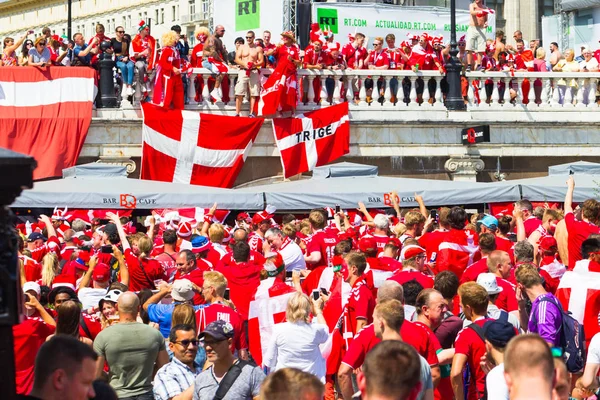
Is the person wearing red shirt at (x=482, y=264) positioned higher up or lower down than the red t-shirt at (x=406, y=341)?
higher up

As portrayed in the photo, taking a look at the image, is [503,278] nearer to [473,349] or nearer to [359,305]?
[359,305]

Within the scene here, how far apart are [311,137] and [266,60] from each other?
162 cm

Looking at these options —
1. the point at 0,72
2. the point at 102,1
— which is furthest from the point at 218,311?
the point at 102,1

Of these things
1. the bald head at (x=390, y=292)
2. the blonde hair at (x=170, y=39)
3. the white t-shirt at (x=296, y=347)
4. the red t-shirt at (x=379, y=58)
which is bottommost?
the white t-shirt at (x=296, y=347)

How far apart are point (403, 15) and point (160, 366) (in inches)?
1060

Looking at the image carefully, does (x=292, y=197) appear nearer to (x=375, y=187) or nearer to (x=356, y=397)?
(x=375, y=187)

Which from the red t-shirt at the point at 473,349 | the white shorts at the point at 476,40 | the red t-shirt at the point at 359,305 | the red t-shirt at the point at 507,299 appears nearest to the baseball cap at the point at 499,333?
the red t-shirt at the point at 473,349

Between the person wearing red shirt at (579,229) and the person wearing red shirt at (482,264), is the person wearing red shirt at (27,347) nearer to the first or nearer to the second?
the person wearing red shirt at (482,264)

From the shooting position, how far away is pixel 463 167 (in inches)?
945

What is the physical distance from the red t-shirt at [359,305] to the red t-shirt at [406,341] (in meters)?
1.24

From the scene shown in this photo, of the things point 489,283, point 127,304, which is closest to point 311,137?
point 489,283

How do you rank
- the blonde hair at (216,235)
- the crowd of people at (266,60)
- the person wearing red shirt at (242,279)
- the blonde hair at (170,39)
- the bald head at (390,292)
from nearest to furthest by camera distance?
the bald head at (390,292) < the person wearing red shirt at (242,279) < the blonde hair at (216,235) < the blonde hair at (170,39) < the crowd of people at (266,60)

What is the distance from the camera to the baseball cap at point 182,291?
1005 centimetres

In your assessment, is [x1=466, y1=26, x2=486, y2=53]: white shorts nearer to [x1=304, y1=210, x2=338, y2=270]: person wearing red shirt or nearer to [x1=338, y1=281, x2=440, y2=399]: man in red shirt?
[x1=304, y1=210, x2=338, y2=270]: person wearing red shirt
